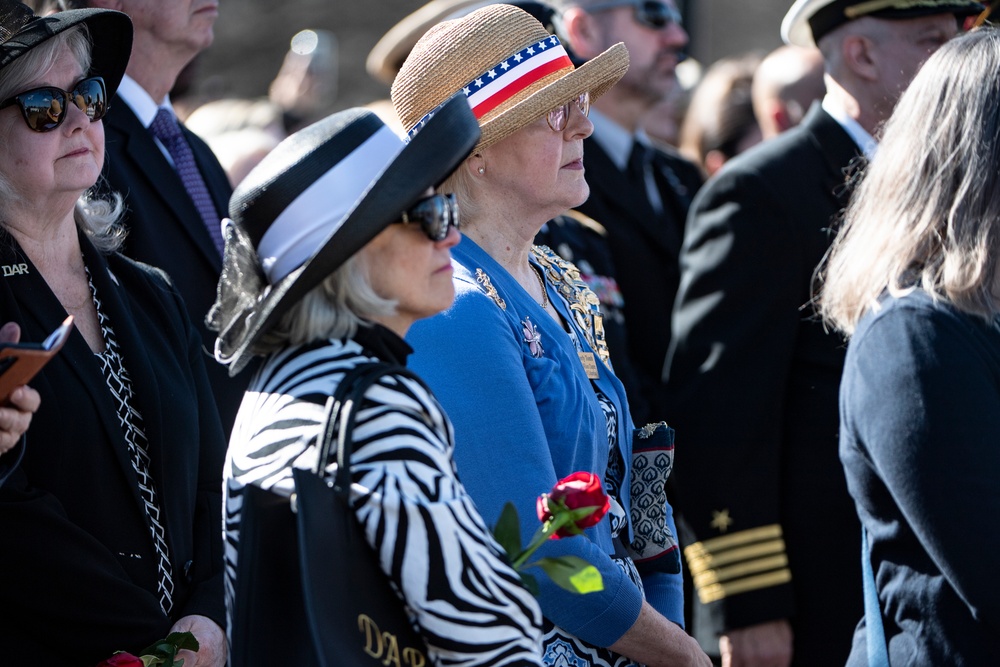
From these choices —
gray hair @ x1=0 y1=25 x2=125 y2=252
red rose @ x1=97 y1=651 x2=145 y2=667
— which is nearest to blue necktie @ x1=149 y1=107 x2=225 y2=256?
gray hair @ x1=0 y1=25 x2=125 y2=252

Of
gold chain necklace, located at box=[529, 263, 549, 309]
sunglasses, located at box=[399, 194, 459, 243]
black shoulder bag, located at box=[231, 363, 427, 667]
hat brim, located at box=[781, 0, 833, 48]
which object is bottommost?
hat brim, located at box=[781, 0, 833, 48]

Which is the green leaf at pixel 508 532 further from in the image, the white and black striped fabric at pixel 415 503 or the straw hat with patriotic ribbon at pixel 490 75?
the straw hat with patriotic ribbon at pixel 490 75

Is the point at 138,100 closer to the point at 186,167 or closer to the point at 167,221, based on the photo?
the point at 186,167

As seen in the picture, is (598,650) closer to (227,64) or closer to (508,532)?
(508,532)

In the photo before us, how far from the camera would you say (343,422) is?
6.30ft

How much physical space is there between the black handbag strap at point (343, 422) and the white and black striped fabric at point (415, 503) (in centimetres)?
2

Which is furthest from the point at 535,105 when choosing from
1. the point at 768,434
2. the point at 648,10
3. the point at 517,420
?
the point at 648,10

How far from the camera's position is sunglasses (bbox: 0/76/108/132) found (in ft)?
9.68

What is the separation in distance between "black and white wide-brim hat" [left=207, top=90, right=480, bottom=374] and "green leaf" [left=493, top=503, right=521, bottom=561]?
1.57ft

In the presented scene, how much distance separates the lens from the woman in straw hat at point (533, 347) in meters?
2.65

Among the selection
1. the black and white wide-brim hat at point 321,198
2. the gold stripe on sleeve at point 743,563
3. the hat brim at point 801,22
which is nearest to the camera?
the black and white wide-brim hat at point 321,198

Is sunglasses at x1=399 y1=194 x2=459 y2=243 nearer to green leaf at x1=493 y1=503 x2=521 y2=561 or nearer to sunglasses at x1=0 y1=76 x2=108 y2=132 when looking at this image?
green leaf at x1=493 y1=503 x2=521 y2=561

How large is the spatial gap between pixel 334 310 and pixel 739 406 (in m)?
2.23

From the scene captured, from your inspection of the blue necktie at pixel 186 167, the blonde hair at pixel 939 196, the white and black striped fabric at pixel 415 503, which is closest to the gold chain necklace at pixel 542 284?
the blonde hair at pixel 939 196
